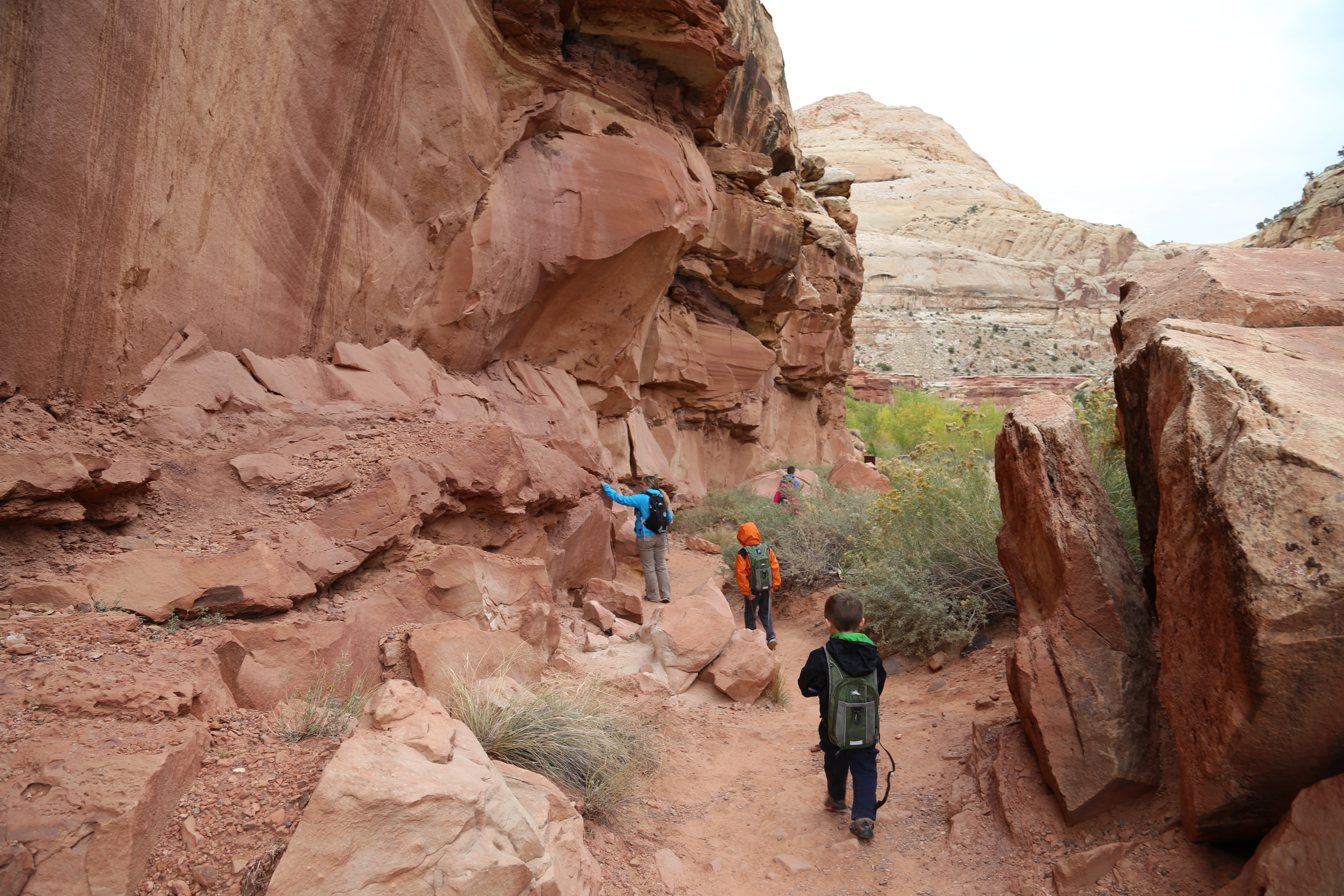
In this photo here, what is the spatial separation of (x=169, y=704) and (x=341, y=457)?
2652 millimetres

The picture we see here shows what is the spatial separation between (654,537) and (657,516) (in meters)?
0.29

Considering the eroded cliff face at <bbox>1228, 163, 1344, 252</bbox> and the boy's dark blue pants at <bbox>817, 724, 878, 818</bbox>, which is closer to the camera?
the boy's dark blue pants at <bbox>817, 724, 878, 818</bbox>

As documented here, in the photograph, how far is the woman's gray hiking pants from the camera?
8.91m

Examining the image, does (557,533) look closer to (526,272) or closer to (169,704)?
(526,272)

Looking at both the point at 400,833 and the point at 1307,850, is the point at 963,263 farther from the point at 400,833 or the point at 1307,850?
the point at 400,833

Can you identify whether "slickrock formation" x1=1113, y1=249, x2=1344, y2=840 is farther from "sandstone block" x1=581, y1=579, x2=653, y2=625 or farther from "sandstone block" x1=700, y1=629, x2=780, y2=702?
"sandstone block" x1=581, y1=579, x2=653, y2=625

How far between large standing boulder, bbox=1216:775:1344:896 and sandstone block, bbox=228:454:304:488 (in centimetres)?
493

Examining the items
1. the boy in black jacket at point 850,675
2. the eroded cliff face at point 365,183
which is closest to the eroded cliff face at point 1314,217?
the eroded cliff face at point 365,183

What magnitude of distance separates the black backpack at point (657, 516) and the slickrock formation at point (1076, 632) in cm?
499

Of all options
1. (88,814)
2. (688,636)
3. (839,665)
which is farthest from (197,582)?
(688,636)

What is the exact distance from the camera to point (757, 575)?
762 centimetres

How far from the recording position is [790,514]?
39.5 feet

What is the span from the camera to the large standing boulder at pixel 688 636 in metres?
6.09

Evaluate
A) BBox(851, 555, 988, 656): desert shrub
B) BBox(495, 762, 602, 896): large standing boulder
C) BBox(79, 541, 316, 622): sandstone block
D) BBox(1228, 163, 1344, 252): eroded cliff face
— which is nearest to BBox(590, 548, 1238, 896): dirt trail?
BBox(495, 762, 602, 896): large standing boulder
